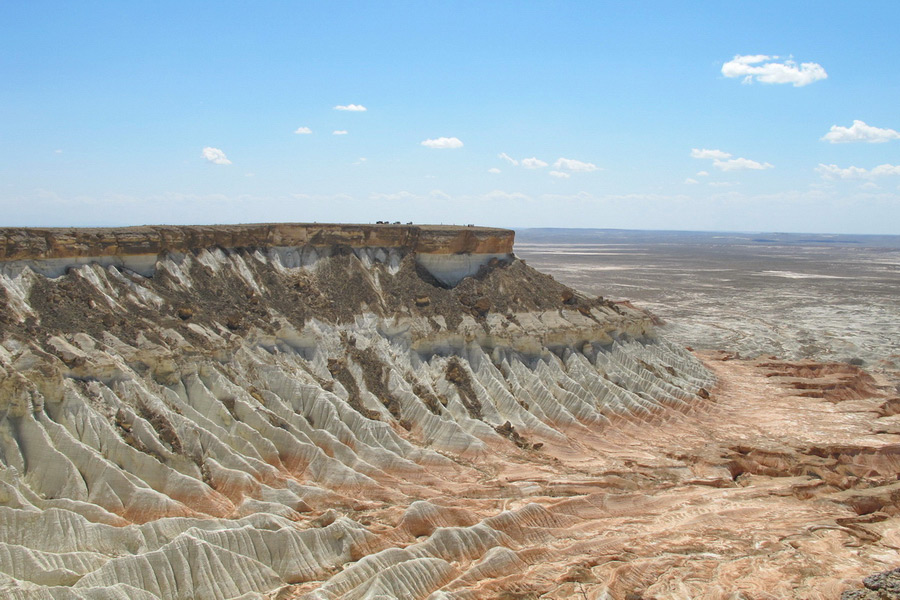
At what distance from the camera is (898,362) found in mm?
51469

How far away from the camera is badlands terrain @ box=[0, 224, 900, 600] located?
18.2 meters

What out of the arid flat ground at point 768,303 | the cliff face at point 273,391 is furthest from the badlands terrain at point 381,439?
the arid flat ground at point 768,303

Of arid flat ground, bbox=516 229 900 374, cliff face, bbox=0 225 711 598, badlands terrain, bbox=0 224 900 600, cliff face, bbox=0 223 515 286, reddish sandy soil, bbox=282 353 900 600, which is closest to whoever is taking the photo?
cliff face, bbox=0 225 711 598

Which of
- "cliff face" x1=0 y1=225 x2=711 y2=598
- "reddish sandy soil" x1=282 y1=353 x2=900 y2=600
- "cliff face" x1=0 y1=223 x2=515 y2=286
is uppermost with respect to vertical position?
"cliff face" x1=0 y1=223 x2=515 y2=286

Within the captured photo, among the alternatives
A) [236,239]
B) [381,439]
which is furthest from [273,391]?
[236,239]

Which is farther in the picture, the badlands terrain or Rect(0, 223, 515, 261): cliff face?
Rect(0, 223, 515, 261): cliff face

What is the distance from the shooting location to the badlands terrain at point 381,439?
18.2 metres

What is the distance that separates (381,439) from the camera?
26797mm

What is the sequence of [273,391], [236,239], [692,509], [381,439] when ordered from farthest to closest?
[236,239], [273,391], [381,439], [692,509]

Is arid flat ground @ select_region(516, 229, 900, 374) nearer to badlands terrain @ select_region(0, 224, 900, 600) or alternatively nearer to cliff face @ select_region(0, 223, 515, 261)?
badlands terrain @ select_region(0, 224, 900, 600)

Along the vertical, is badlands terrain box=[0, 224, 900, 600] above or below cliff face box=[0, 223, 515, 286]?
below

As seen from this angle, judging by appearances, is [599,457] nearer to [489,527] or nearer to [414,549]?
[489,527]

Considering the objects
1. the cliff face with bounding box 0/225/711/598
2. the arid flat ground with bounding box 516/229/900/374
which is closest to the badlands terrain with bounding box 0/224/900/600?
the cliff face with bounding box 0/225/711/598

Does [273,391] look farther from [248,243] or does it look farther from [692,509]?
[692,509]
